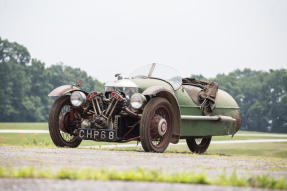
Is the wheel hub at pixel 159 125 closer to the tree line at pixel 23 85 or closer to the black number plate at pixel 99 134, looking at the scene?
the black number plate at pixel 99 134

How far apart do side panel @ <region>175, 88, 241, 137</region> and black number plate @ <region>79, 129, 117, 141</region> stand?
2245 millimetres

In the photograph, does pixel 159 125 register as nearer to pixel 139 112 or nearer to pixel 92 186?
pixel 139 112

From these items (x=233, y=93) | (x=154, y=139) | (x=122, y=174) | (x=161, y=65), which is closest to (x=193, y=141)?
(x=161, y=65)

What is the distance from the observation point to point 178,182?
235 inches

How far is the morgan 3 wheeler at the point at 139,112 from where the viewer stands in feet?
37.2

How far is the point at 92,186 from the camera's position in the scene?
5.46 meters

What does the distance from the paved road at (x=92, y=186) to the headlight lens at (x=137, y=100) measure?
211 inches

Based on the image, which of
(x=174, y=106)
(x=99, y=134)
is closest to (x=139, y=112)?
(x=174, y=106)

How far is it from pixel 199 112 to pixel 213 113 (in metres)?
0.73

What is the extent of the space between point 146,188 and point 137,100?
18.9 feet

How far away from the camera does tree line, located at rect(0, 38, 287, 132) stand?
81375mm

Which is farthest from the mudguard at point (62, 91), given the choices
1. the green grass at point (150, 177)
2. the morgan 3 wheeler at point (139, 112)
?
the green grass at point (150, 177)

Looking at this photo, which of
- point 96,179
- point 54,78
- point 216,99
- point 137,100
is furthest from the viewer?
point 54,78

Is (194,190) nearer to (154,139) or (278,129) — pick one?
(154,139)
